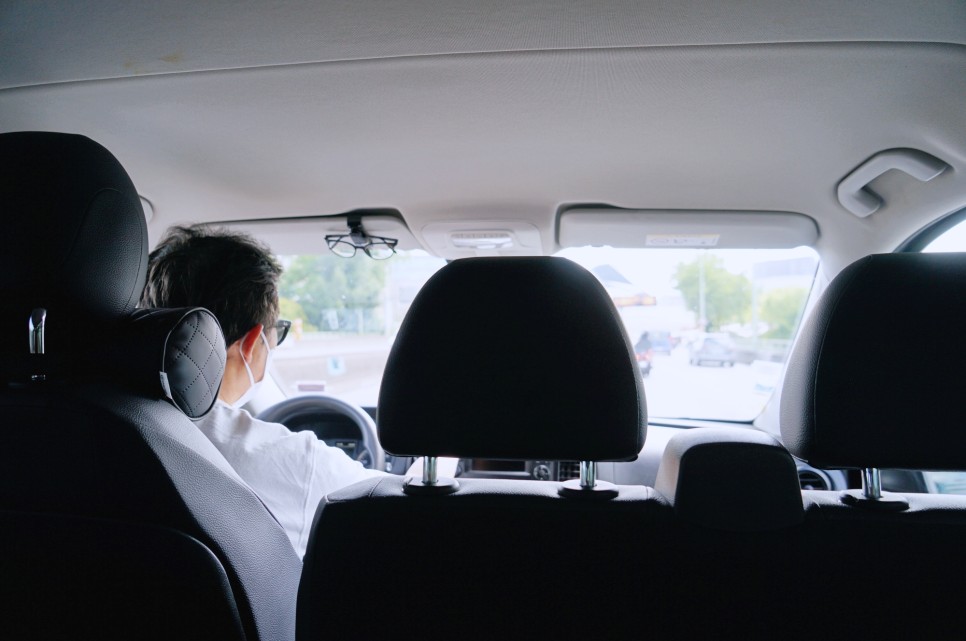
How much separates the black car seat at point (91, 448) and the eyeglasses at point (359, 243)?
5.55 ft

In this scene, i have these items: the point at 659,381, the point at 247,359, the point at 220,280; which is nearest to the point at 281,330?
the point at 247,359

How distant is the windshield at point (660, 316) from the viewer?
286 cm

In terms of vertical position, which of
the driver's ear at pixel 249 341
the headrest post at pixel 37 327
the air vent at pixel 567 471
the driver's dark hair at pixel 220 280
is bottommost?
the air vent at pixel 567 471

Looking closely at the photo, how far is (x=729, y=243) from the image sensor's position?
274 cm

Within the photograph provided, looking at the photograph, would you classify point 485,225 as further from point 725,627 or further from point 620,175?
point 725,627

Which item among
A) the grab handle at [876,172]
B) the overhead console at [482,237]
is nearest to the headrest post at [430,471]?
the overhead console at [482,237]

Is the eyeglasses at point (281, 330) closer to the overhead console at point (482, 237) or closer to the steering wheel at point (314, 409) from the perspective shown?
the steering wheel at point (314, 409)

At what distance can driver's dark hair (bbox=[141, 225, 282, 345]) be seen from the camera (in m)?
1.56

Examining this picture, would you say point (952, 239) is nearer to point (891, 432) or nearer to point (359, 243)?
point (891, 432)

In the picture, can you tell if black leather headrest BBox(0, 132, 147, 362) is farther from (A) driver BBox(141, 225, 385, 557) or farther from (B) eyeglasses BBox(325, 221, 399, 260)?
(B) eyeglasses BBox(325, 221, 399, 260)

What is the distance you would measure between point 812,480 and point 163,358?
8.92ft

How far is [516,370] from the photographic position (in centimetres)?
111

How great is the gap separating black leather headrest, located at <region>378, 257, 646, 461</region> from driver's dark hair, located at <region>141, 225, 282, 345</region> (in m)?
0.68

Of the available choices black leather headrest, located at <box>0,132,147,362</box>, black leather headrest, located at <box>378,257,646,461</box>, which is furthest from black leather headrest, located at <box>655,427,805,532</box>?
black leather headrest, located at <box>0,132,147,362</box>
